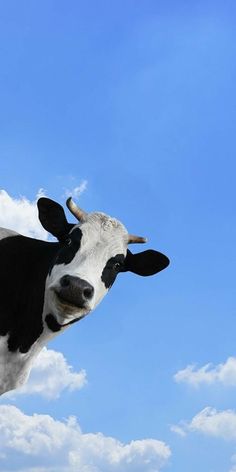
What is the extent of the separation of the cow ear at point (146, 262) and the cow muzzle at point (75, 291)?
5.42 ft

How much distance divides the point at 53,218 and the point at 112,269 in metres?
1.24

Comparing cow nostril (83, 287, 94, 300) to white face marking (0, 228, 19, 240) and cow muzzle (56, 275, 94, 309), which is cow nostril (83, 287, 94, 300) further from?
white face marking (0, 228, 19, 240)

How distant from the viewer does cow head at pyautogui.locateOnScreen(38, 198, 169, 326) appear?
7574mm

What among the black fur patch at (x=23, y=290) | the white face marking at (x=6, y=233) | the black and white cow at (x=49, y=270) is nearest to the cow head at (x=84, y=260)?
the black and white cow at (x=49, y=270)

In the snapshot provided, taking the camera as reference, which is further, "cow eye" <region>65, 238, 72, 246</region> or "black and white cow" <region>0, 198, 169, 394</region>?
"cow eye" <region>65, 238, 72, 246</region>

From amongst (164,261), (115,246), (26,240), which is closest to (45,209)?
(26,240)

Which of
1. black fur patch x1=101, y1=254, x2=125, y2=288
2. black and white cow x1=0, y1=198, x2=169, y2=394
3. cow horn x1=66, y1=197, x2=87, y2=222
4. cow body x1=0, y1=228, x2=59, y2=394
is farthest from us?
cow horn x1=66, y1=197, x2=87, y2=222

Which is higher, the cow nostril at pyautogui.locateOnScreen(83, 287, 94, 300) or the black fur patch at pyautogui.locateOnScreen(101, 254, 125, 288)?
the black fur patch at pyautogui.locateOnScreen(101, 254, 125, 288)

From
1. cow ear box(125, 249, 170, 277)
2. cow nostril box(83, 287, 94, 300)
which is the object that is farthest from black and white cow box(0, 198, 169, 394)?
cow nostril box(83, 287, 94, 300)

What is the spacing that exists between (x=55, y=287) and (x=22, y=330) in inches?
58.7

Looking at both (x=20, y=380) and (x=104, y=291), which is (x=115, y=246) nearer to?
(x=104, y=291)

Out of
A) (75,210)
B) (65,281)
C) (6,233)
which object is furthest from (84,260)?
(6,233)

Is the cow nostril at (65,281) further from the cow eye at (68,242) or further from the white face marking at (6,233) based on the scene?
the white face marking at (6,233)

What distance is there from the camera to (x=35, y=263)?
910 centimetres
